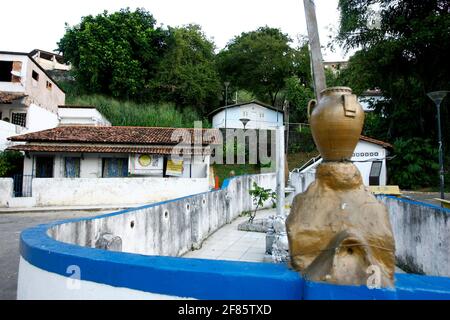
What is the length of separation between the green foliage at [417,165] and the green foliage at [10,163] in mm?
24197

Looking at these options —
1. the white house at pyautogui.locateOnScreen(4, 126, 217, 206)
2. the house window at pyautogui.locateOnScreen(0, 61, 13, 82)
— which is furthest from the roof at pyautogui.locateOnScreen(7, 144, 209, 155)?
the house window at pyautogui.locateOnScreen(0, 61, 13, 82)

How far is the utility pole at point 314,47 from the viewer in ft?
10.2

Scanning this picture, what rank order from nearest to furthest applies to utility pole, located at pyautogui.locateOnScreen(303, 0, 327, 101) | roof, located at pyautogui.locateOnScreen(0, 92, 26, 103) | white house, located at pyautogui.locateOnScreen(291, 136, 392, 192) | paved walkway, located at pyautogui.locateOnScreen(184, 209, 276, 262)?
utility pole, located at pyautogui.locateOnScreen(303, 0, 327, 101) < paved walkway, located at pyautogui.locateOnScreen(184, 209, 276, 262) < roof, located at pyautogui.locateOnScreen(0, 92, 26, 103) < white house, located at pyautogui.locateOnScreen(291, 136, 392, 192)

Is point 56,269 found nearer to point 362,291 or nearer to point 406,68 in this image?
point 362,291

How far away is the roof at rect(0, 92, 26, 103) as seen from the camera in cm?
1920

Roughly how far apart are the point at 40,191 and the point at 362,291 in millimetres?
16557

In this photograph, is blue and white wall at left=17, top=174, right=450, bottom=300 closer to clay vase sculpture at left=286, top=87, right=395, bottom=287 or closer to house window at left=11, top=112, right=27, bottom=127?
clay vase sculpture at left=286, top=87, right=395, bottom=287

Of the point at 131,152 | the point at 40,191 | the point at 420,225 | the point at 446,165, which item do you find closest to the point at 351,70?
the point at 446,165

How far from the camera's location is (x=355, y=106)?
8.20 feet

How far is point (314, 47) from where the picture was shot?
3.17 metres

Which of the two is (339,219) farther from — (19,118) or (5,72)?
(5,72)

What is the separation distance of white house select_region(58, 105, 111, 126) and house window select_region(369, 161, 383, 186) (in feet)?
69.1

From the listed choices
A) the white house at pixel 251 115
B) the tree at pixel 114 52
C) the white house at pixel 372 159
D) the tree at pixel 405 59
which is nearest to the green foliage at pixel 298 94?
the white house at pixel 251 115
